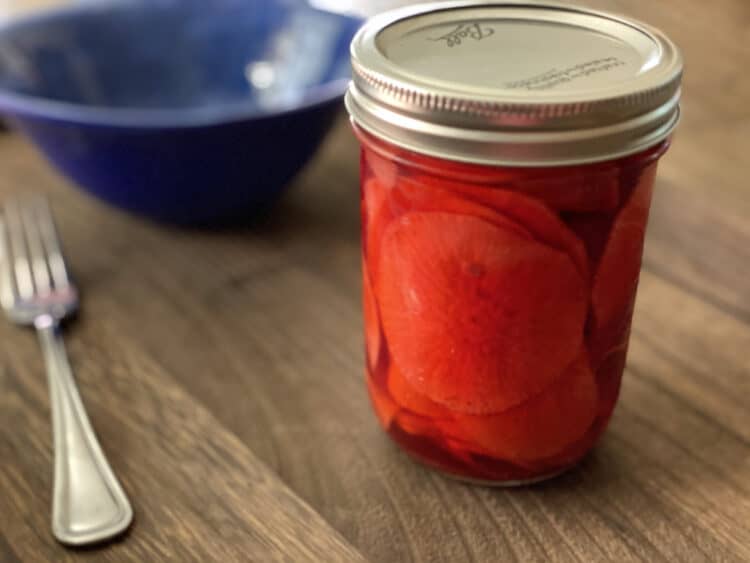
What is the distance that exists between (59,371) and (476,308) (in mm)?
255

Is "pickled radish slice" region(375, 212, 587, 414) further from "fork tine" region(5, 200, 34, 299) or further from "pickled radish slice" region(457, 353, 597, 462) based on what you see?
"fork tine" region(5, 200, 34, 299)

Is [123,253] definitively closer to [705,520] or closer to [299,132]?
[299,132]

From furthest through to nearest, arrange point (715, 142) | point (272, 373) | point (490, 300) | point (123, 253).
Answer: point (715, 142) → point (123, 253) → point (272, 373) → point (490, 300)

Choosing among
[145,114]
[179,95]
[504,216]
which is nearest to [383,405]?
[504,216]

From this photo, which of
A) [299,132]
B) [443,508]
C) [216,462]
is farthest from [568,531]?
[299,132]

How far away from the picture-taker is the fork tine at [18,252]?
0.56m

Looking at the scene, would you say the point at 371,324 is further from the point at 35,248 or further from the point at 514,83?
the point at 35,248

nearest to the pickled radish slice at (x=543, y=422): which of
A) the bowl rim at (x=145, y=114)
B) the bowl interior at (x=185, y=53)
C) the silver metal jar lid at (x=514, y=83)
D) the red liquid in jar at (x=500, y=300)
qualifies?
the red liquid in jar at (x=500, y=300)

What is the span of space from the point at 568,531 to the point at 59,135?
39 cm

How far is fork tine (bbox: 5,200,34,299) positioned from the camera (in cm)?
56

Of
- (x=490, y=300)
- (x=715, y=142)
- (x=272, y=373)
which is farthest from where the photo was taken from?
(x=715, y=142)

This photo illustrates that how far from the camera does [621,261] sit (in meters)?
0.36

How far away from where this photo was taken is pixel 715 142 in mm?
711

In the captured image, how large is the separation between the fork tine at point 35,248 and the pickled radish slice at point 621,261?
1.16 ft
